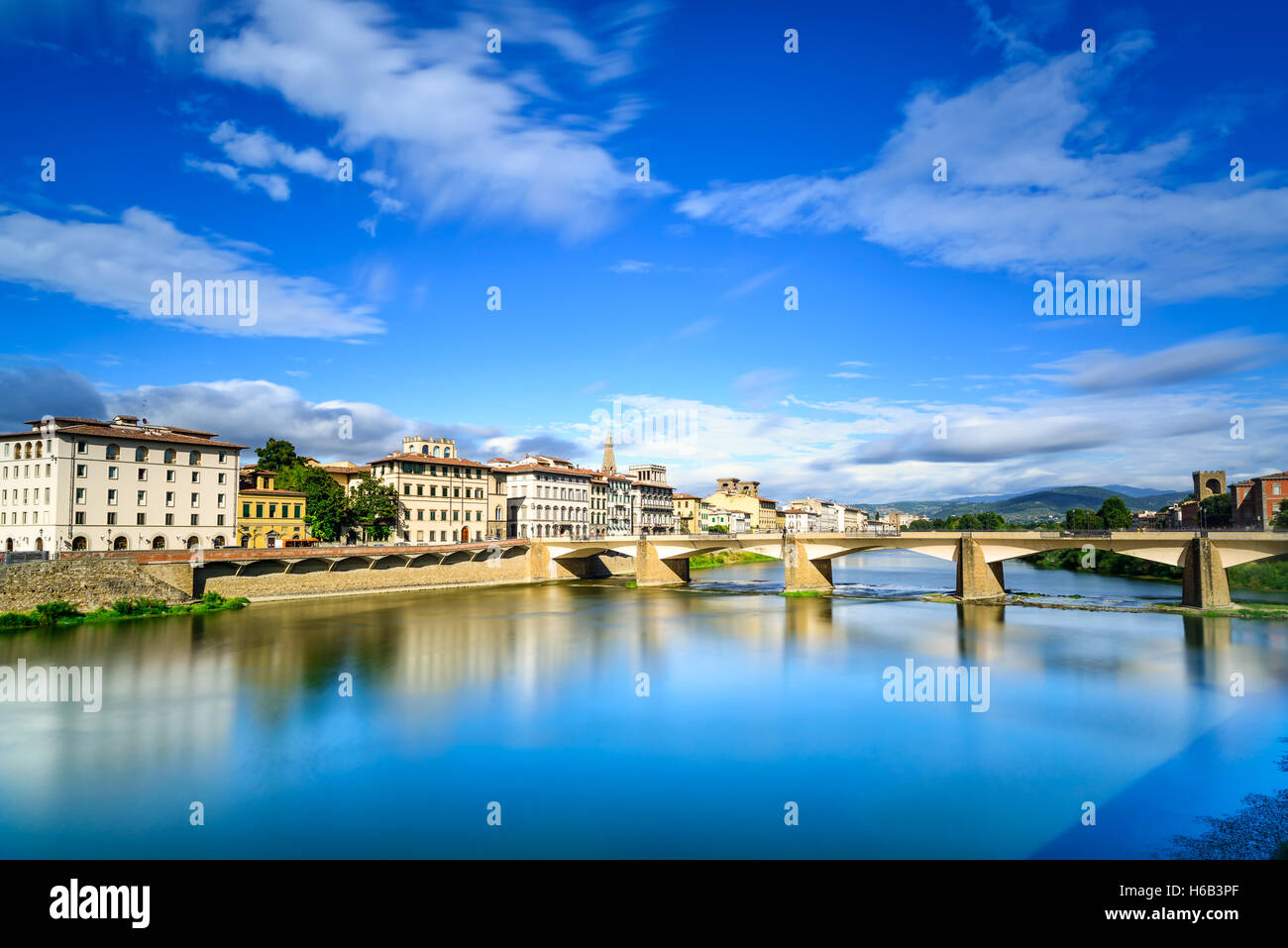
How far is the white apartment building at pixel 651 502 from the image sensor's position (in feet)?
315

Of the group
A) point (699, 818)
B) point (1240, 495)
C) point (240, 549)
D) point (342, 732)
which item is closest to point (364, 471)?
point (240, 549)

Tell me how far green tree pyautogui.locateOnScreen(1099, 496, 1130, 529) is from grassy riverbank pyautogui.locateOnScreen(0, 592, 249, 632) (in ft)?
274

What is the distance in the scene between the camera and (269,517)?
55781 millimetres

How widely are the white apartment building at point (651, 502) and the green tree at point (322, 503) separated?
128 feet

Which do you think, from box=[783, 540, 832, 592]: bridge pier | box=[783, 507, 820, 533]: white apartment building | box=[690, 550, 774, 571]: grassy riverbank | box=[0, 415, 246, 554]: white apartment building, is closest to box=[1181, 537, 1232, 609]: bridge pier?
box=[783, 540, 832, 592]: bridge pier

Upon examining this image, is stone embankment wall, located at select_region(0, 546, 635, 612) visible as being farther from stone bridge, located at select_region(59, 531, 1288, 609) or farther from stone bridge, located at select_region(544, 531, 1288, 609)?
stone bridge, located at select_region(544, 531, 1288, 609)

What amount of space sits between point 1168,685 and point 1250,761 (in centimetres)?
798

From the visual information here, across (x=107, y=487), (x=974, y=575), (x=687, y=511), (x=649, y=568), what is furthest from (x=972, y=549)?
(x=687, y=511)

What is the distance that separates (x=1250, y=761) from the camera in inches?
664

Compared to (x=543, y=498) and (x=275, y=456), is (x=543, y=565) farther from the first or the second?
(x=275, y=456)

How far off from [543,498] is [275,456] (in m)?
25.7
